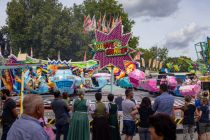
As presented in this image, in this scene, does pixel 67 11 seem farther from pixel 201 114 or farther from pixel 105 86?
pixel 201 114

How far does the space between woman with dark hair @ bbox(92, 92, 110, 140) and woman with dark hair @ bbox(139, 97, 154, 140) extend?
53.0 inches

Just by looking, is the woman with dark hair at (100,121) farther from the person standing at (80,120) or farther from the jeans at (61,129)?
the jeans at (61,129)

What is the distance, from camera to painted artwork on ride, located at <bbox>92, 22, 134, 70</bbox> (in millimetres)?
15852

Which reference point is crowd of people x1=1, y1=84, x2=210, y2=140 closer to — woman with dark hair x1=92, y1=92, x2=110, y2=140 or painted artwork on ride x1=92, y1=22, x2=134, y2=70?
woman with dark hair x1=92, y1=92, x2=110, y2=140

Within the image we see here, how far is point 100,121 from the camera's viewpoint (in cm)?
980

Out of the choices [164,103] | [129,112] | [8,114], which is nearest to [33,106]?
[8,114]

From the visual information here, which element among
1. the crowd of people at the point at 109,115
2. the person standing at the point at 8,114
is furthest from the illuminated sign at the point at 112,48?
the person standing at the point at 8,114

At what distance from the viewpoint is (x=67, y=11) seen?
178 feet

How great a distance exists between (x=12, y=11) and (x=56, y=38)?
316 inches

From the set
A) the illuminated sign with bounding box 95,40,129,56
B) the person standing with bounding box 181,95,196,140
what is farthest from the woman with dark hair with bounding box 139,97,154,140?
the illuminated sign with bounding box 95,40,129,56

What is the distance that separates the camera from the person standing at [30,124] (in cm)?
412

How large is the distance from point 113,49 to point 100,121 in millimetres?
6534

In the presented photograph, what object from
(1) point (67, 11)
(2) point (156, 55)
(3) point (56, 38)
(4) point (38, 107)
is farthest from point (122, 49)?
(2) point (156, 55)

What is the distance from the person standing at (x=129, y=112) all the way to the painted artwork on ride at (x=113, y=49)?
5905mm
